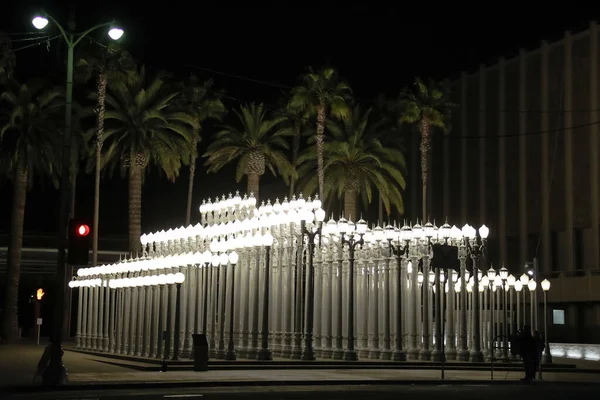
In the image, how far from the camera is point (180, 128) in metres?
58.8

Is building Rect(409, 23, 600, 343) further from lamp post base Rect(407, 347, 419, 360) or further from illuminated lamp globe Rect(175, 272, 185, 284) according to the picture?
illuminated lamp globe Rect(175, 272, 185, 284)

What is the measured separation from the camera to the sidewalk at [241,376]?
25234 millimetres

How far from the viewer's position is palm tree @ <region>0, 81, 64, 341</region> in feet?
171

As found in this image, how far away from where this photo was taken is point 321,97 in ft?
202

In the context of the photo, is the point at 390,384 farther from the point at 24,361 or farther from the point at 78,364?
the point at 24,361

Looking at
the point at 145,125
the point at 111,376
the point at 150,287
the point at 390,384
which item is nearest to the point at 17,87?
the point at 145,125

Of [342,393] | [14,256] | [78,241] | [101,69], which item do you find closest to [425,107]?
[101,69]

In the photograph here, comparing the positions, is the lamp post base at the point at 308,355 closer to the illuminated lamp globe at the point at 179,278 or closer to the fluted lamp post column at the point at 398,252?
the fluted lamp post column at the point at 398,252

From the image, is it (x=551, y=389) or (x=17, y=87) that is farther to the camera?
(x=17, y=87)

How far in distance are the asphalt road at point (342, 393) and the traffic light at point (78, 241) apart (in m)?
3.18

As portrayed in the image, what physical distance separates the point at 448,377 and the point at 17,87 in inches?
1333

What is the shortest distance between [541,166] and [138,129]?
90.1 feet

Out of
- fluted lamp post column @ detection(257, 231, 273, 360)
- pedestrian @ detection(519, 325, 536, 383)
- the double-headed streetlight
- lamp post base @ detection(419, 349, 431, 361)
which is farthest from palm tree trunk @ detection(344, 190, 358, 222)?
the double-headed streetlight

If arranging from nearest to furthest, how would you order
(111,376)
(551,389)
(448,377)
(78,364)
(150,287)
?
(551,389)
(111,376)
(448,377)
(78,364)
(150,287)
